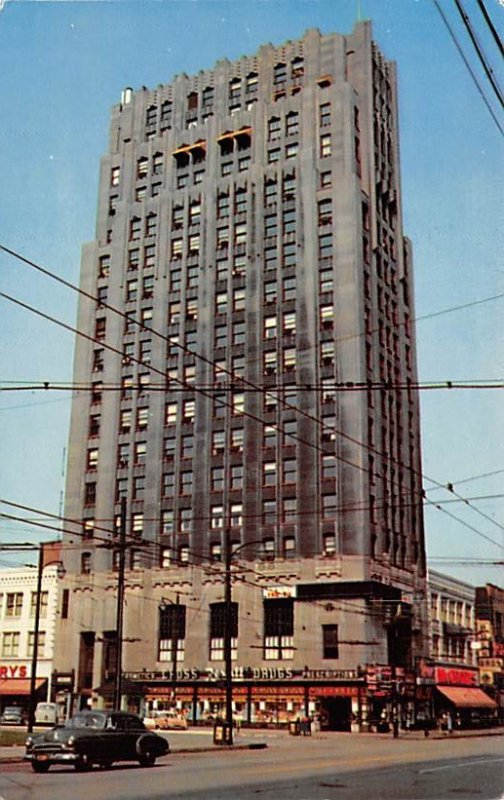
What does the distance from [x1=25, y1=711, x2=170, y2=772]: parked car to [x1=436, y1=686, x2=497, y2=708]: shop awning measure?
55.8 m

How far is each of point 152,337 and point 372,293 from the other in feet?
68.2

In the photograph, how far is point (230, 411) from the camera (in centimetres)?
8025

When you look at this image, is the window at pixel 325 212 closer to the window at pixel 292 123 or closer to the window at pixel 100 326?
the window at pixel 292 123

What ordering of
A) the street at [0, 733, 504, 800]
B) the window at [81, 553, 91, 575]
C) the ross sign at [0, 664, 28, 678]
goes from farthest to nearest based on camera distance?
the window at [81, 553, 91, 575]
the ross sign at [0, 664, 28, 678]
the street at [0, 733, 504, 800]

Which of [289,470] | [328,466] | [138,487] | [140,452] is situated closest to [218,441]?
[289,470]

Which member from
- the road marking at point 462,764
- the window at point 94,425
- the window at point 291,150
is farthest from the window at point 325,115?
the road marking at point 462,764

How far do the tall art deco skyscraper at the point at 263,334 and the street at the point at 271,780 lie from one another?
45733 millimetres

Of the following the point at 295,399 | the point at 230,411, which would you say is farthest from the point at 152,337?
the point at 295,399

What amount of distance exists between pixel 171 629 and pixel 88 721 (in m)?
54.9

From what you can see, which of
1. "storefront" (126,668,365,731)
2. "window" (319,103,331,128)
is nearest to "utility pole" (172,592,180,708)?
"storefront" (126,668,365,731)

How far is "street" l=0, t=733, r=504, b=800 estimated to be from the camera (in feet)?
55.3

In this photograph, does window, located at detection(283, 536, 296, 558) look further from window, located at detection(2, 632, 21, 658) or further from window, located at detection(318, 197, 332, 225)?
window, located at detection(318, 197, 332, 225)

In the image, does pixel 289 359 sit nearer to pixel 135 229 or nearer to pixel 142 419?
pixel 142 419

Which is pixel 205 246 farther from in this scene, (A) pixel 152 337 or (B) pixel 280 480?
(B) pixel 280 480
